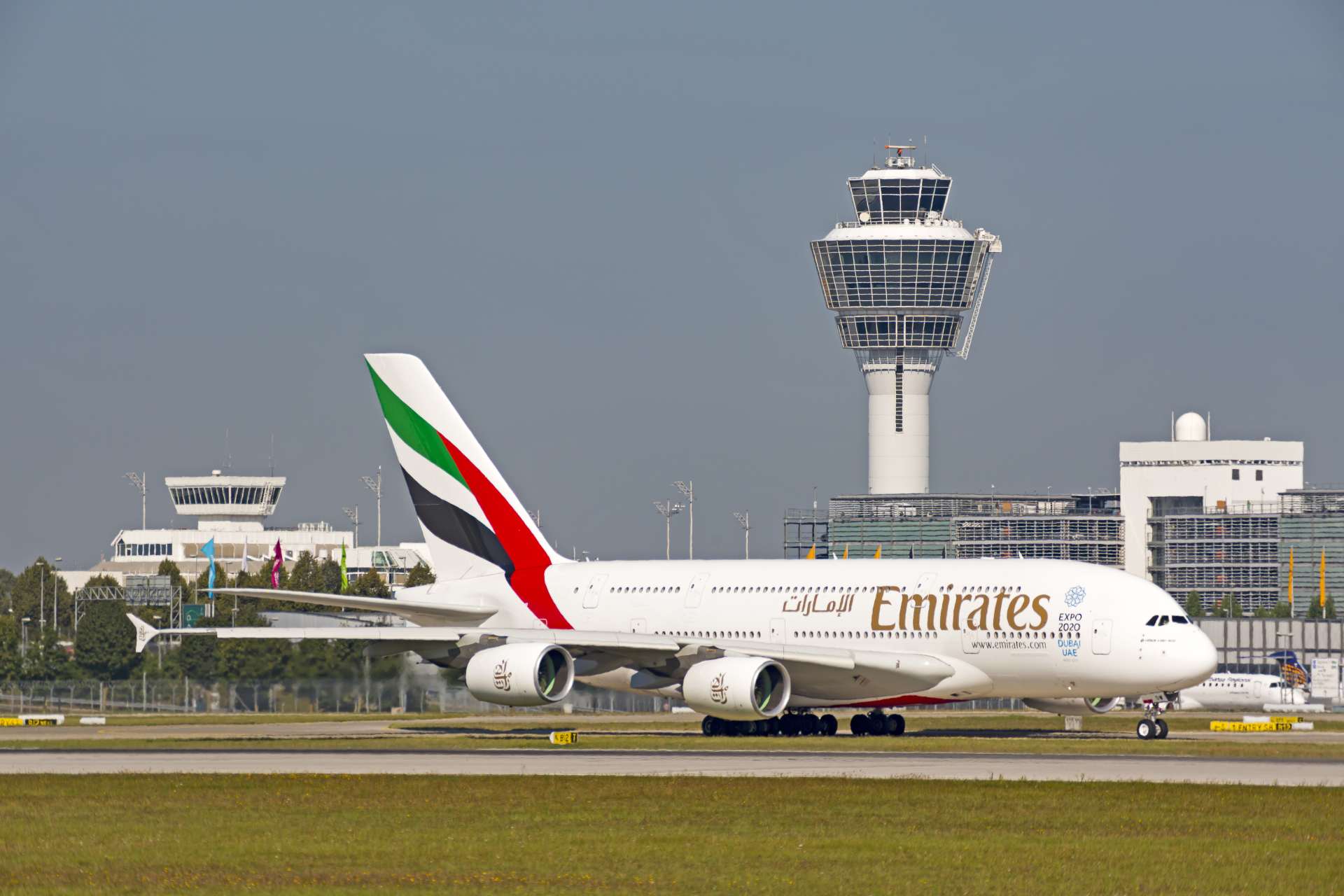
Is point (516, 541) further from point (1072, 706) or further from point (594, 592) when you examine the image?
point (1072, 706)

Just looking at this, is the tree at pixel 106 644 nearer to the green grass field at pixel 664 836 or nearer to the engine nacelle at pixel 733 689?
the engine nacelle at pixel 733 689

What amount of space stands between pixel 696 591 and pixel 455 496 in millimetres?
8458

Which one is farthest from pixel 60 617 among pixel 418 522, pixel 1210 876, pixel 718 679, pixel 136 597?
pixel 1210 876

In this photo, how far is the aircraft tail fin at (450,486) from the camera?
62.4 m

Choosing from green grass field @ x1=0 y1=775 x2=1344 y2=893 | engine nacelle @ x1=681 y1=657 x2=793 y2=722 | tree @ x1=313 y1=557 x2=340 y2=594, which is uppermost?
tree @ x1=313 y1=557 x2=340 y2=594

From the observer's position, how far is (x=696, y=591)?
59.6m

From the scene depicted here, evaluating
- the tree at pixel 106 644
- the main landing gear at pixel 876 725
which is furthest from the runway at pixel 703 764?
the tree at pixel 106 644

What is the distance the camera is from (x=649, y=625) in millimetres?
59938

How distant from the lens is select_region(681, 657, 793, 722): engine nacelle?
52.6 metres

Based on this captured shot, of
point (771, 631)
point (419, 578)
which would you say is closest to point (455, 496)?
point (771, 631)

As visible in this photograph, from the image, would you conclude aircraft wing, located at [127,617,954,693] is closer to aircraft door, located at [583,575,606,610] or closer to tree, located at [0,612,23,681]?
aircraft door, located at [583,575,606,610]

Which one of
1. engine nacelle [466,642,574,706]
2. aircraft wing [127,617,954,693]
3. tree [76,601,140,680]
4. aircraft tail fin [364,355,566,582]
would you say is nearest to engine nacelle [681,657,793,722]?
aircraft wing [127,617,954,693]

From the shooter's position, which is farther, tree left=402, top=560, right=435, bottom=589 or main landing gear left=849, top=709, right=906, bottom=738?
tree left=402, top=560, right=435, bottom=589

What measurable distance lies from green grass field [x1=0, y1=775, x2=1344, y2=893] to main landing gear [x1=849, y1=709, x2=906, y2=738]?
20844 millimetres
